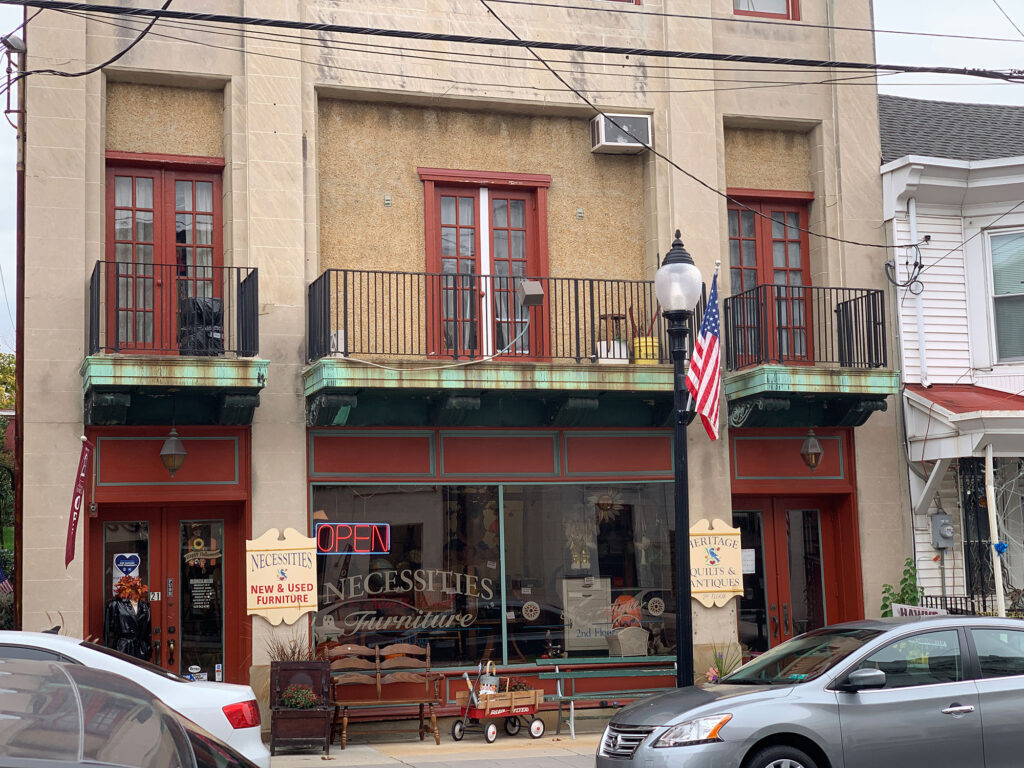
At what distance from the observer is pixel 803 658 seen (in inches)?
366

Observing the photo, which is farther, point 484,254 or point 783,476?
point 783,476

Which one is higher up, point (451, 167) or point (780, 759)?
point (451, 167)

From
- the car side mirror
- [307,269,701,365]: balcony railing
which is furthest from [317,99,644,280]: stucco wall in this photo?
the car side mirror

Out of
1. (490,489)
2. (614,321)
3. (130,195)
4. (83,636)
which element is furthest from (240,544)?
(614,321)

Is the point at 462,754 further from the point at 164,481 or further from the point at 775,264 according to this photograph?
the point at 775,264

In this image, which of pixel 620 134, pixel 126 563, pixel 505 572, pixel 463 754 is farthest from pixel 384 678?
pixel 620 134

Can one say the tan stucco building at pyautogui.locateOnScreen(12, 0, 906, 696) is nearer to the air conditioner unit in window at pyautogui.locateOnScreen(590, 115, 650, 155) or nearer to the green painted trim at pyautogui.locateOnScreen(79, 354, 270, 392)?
the green painted trim at pyautogui.locateOnScreen(79, 354, 270, 392)

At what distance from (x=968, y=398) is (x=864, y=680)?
8.21 metres

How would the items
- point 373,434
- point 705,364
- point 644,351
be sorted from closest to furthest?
point 705,364 < point 373,434 < point 644,351

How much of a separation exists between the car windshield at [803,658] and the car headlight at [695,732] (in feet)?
2.61

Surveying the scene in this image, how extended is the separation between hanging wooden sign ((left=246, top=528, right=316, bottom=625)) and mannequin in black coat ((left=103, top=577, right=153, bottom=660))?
3.72 feet

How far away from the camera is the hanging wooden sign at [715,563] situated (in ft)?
49.9

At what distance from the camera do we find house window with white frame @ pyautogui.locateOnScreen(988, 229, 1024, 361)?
16.3 metres

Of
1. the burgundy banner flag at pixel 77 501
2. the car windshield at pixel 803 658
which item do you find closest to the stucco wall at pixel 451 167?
the burgundy banner flag at pixel 77 501
